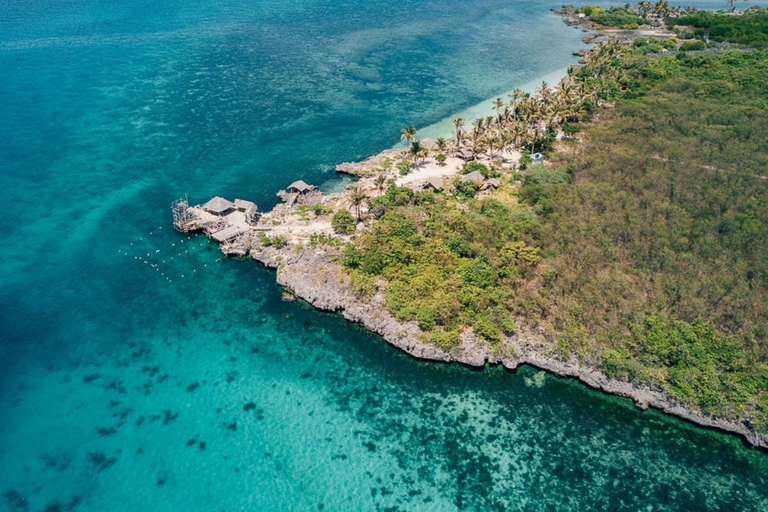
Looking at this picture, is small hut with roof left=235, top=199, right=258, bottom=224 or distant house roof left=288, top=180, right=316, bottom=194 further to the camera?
distant house roof left=288, top=180, right=316, bottom=194

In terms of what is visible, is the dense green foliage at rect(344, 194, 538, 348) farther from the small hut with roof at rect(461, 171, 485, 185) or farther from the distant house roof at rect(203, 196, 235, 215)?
the distant house roof at rect(203, 196, 235, 215)

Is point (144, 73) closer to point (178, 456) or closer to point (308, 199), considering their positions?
point (308, 199)

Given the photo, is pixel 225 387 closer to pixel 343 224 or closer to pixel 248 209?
pixel 343 224

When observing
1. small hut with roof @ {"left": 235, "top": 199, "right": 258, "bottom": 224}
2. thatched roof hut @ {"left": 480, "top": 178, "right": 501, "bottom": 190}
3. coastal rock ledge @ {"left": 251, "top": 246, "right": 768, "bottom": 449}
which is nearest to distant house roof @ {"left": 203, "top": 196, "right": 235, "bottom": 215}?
small hut with roof @ {"left": 235, "top": 199, "right": 258, "bottom": 224}

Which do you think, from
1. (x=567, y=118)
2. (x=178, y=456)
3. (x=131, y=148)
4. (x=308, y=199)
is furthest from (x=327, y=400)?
(x=567, y=118)

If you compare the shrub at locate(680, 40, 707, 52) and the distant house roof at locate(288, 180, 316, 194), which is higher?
the shrub at locate(680, 40, 707, 52)

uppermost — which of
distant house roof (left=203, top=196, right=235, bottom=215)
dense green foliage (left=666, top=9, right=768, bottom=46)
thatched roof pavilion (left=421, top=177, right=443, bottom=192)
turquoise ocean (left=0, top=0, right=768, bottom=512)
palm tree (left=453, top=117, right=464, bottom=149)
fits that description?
dense green foliage (left=666, top=9, right=768, bottom=46)

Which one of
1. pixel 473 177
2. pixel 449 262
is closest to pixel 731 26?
pixel 473 177
